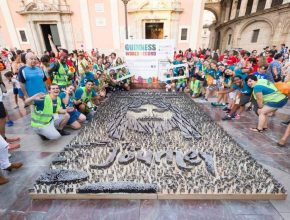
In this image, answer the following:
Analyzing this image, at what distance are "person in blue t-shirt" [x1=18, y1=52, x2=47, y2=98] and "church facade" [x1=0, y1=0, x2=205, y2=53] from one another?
13.1 m

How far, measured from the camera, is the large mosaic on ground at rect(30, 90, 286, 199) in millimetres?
2189

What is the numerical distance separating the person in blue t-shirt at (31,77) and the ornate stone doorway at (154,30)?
15.3m

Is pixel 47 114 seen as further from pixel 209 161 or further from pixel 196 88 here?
pixel 196 88

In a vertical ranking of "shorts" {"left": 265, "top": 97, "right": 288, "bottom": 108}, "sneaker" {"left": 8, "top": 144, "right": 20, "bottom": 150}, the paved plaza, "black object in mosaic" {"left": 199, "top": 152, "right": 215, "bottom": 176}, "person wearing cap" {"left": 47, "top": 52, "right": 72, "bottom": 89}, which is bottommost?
the paved plaza

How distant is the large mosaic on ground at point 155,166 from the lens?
2189 mm

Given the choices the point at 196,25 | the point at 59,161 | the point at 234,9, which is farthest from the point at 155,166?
the point at 234,9

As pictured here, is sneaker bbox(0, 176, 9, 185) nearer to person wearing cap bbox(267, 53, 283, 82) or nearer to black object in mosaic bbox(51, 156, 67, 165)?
black object in mosaic bbox(51, 156, 67, 165)

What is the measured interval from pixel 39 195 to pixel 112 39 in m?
16.1

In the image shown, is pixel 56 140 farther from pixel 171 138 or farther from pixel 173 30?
pixel 173 30

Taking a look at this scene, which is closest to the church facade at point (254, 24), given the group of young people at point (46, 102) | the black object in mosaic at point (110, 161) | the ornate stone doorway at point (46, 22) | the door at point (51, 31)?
the group of young people at point (46, 102)

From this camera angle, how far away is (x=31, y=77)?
3.59 meters

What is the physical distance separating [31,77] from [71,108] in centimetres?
103

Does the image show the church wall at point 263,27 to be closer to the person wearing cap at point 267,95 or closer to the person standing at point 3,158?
the person wearing cap at point 267,95

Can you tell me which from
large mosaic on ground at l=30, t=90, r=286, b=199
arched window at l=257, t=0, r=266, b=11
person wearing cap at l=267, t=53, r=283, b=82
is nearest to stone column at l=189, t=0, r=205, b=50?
arched window at l=257, t=0, r=266, b=11
